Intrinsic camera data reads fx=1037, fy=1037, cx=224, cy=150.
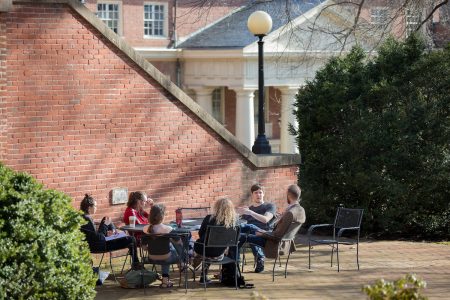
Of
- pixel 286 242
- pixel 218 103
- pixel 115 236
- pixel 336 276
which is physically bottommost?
pixel 336 276

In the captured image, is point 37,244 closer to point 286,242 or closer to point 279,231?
point 279,231

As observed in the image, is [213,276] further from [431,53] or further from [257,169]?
[431,53]

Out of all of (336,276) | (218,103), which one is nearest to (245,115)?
(218,103)

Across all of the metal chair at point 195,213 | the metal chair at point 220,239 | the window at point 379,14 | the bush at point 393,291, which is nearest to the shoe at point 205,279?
the metal chair at point 220,239

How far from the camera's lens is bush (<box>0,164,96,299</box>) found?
9688mm

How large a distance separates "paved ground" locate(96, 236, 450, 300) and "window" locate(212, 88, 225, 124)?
3241 centimetres

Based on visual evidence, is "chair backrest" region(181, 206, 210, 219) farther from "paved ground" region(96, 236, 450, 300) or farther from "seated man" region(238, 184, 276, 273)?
"paved ground" region(96, 236, 450, 300)

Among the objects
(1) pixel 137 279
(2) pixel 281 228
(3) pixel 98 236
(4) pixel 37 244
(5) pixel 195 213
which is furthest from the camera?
(5) pixel 195 213

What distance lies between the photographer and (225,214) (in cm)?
1270

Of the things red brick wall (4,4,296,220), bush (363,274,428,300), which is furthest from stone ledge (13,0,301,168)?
bush (363,274,428,300)

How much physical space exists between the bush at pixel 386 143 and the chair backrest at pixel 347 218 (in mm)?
3374

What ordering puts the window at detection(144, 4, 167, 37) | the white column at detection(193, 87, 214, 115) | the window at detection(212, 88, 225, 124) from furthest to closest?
the window at detection(212, 88, 225, 124) < the window at detection(144, 4, 167, 37) < the white column at detection(193, 87, 214, 115)

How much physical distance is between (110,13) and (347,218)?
34.8 meters

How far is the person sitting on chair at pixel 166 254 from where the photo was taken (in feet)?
41.6
